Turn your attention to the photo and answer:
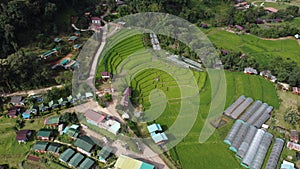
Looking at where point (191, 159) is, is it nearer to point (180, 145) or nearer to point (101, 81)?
point (180, 145)

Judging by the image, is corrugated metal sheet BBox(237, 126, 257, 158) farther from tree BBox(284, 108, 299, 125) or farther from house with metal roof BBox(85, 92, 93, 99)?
house with metal roof BBox(85, 92, 93, 99)

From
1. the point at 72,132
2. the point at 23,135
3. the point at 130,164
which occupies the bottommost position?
the point at 130,164

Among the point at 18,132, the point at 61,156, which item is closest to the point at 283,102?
the point at 61,156

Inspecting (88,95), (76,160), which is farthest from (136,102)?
(76,160)

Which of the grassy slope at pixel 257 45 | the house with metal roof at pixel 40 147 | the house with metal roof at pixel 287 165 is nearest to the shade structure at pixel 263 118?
the house with metal roof at pixel 287 165

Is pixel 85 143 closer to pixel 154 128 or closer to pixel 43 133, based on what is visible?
pixel 43 133

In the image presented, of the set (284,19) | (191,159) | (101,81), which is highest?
(284,19)

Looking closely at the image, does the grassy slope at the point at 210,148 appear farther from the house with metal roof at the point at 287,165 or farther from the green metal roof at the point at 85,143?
the green metal roof at the point at 85,143
